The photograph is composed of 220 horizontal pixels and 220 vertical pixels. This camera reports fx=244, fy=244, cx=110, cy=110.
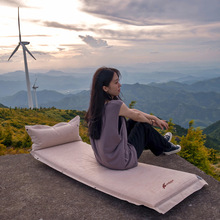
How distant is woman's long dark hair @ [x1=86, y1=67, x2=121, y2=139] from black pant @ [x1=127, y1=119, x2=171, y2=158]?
825mm

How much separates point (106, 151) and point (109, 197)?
0.83 meters

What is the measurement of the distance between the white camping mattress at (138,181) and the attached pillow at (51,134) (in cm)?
80

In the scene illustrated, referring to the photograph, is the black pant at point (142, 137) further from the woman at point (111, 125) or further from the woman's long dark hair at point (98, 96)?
the woman's long dark hair at point (98, 96)

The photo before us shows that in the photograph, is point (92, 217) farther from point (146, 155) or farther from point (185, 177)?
point (146, 155)

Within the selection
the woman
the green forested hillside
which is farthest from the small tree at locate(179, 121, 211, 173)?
the green forested hillside

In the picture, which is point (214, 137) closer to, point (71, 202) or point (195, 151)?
point (195, 151)


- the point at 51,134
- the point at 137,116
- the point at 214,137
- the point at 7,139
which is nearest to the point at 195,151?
the point at 137,116

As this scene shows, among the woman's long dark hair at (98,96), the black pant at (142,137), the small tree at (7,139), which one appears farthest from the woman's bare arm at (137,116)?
the small tree at (7,139)

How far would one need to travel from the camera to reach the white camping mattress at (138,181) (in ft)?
12.6

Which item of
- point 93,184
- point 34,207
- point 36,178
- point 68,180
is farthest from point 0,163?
point 93,184

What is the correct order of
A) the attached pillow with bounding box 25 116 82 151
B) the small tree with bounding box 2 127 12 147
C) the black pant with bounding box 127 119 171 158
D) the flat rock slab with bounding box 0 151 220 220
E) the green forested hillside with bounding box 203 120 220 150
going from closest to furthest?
the flat rock slab with bounding box 0 151 220 220
the black pant with bounding box 127 119 171 158
the attached pillow with bounding box 25 116 82 151
the small tree with bounding box 2 127 12 147
the green forested hillside with bounding box 203 120 220 150

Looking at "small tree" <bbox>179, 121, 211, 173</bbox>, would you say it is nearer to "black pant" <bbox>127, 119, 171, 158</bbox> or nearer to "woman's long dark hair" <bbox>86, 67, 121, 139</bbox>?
"black pant" <bbox>127, 119, 171, 158</bbox>

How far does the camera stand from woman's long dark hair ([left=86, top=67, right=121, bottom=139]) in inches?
173

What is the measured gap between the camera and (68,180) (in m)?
5.16
